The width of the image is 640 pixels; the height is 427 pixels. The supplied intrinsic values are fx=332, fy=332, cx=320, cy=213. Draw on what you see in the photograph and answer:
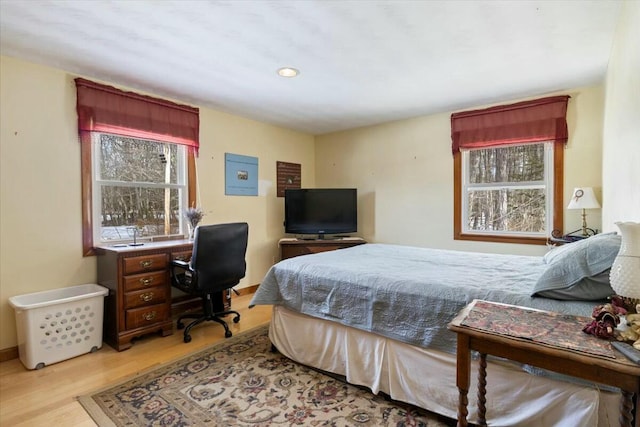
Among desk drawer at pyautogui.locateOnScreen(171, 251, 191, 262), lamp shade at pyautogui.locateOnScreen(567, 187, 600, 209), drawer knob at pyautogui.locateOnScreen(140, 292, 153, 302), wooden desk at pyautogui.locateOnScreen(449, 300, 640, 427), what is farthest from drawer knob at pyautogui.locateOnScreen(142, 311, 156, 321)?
lamp shade at pyautogui.locateOnScreen(567, 187, 600, 209)

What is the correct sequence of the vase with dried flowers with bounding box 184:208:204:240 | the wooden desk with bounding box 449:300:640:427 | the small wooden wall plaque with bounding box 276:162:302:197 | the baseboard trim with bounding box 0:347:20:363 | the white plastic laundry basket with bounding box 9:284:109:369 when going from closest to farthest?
1. the wooden desk with bounding box 449:300:640:427
2. the white plastic laundry basket with bounding box 9:284:109:369
3. the baseboard trim with bounding box 0:347:20:363
4. the vase with dried flowers with bounding box 184:208:204:240
5. the small wooden wall plaque with bounding box 276:162:302:197

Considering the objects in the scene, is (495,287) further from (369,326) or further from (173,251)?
(173,251)

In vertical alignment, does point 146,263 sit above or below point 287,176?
below

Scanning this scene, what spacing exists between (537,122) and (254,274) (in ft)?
11.8

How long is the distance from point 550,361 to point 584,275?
1.98 ft

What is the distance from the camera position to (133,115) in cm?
306

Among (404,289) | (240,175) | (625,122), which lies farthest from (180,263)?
(625,122)

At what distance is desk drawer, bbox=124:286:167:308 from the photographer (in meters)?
2.71

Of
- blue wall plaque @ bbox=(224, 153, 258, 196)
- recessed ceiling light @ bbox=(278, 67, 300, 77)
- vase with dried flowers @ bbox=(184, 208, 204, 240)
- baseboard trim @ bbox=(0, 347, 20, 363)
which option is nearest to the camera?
baseboard trim @ bbox=(0, 347, 20, 363)

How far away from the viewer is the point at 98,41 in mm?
2193

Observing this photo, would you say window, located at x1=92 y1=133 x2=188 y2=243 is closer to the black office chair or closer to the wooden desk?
the black office chair

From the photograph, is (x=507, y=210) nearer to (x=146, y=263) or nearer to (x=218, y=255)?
(x=218, y=255)

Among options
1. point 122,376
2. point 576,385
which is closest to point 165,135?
point 122,376

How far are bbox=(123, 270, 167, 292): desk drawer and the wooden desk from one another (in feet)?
8.18
